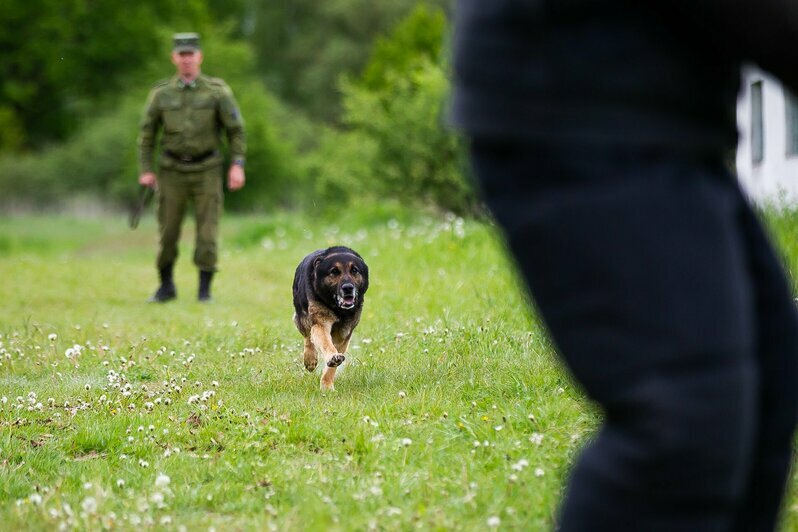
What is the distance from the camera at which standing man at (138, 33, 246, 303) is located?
1128cm

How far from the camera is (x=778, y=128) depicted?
58.0ft

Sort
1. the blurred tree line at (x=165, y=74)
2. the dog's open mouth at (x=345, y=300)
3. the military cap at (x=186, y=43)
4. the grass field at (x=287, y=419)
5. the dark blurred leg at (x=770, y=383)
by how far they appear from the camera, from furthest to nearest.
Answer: the blurred tree line at (x=165, y=74)
the military cap at (x=186, y=43)
the dog's open mouth at (x=345, y=300)
the grass field at (x=287, y=419)
the dark blurred leg at (x=770, y=383)

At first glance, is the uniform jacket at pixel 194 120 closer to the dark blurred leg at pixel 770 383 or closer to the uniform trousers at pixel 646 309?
the dark blurred leg at pixel 770 383

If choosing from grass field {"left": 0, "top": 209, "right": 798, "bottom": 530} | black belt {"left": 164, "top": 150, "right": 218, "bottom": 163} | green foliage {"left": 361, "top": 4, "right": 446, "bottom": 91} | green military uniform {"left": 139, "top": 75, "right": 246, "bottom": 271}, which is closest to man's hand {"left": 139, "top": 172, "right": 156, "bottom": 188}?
green military uniform {"left": 139, "top": 75, "right": 246, "bottom": 271}

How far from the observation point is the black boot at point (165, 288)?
11656mm

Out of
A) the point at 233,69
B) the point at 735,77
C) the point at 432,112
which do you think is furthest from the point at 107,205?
the point at 735,77

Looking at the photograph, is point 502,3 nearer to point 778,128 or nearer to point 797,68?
point 797,68

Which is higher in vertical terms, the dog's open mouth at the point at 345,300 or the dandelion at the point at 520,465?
the dandelion at the point at 520,465

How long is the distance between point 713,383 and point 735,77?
0.51m

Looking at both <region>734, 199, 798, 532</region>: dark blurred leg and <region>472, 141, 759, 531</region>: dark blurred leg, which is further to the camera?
<region>734, 199, 798, 532</region>: dark blurred leg

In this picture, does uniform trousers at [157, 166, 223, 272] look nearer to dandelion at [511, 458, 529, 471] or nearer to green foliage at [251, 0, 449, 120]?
dandelion at [511, 458, 529, 471]

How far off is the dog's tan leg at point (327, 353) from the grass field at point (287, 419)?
0.27 feet

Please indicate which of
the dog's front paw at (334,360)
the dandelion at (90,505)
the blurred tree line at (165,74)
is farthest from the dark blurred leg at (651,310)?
the blurred tree line at (165,74)

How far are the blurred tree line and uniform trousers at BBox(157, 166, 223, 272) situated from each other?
19.9 m
